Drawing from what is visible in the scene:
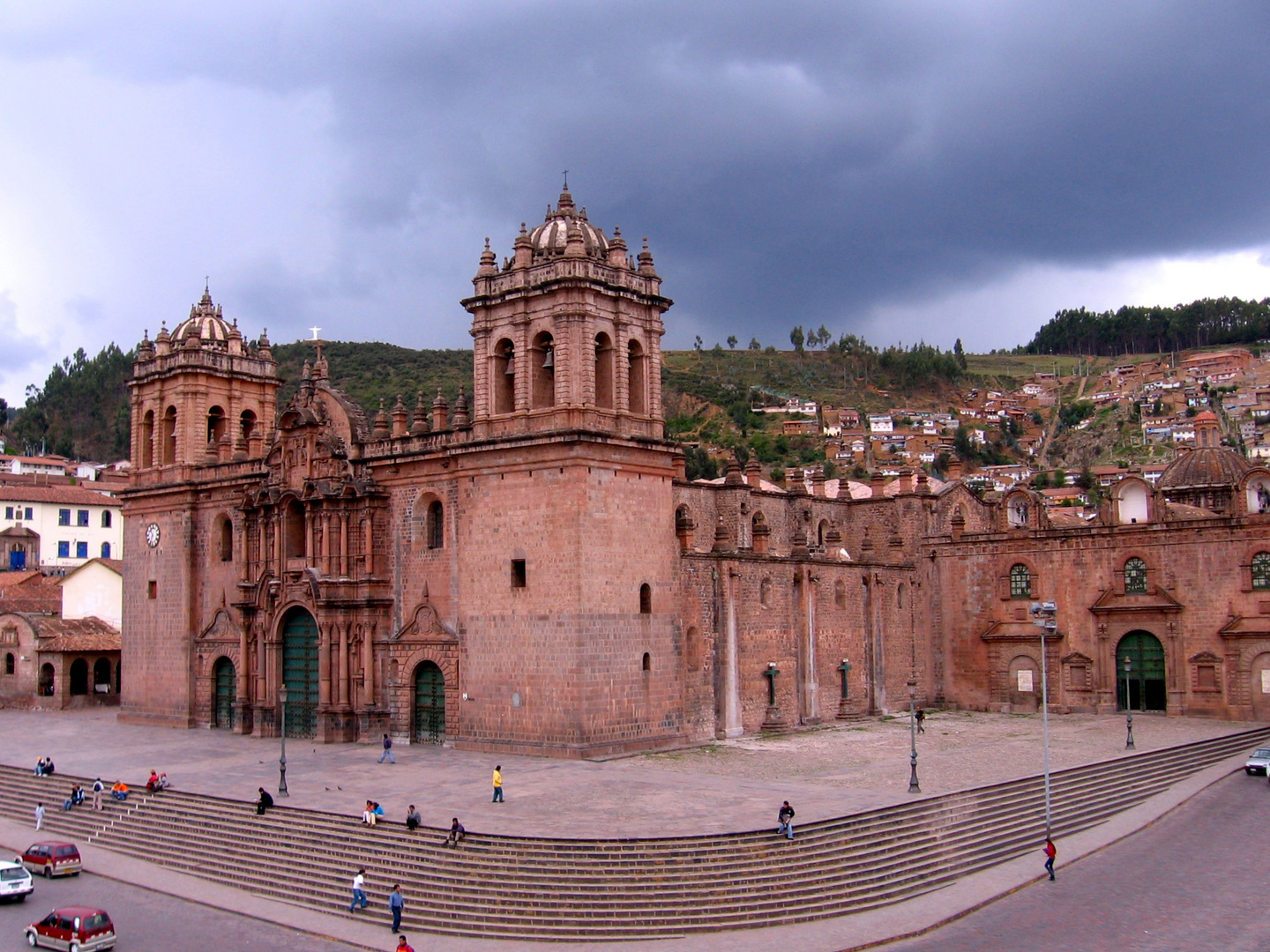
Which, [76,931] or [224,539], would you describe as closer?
[76,931]

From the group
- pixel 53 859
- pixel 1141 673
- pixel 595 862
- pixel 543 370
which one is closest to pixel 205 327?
pixel 543 370

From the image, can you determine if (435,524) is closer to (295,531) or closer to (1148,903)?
(295,531)

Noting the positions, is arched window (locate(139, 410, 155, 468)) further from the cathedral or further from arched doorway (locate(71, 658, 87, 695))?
arched doorway (locate(71, 658, 87, 695))

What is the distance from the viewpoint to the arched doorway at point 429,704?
3512cm

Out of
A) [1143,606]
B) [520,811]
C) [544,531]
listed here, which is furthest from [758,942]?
[1143,606]

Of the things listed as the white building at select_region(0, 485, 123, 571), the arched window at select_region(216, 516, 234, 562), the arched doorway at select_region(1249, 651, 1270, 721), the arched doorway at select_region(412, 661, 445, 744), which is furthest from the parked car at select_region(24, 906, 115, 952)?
the white building at select_region(0, 485, 123, 571)

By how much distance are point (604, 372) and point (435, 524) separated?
7.21 m

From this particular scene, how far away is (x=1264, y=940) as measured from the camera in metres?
20.1

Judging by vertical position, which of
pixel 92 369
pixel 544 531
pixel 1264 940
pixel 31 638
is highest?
pixel 92 369

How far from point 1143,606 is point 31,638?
148 ft

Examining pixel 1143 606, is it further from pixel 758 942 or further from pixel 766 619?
pixel 758 942

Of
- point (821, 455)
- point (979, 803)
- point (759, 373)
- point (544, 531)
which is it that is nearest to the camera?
point (979, 803)

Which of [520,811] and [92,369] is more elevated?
[92,369]

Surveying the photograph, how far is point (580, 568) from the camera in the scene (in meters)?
31.9
